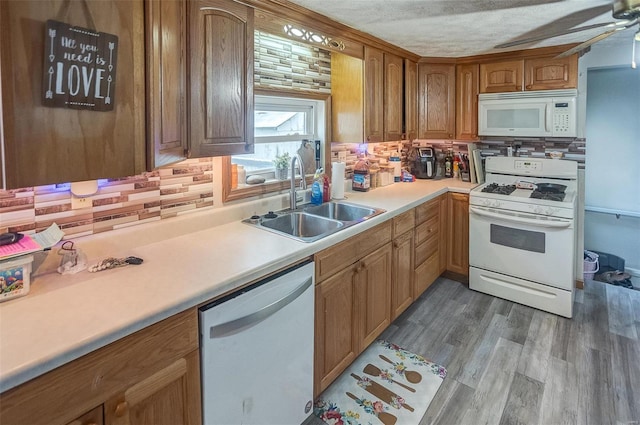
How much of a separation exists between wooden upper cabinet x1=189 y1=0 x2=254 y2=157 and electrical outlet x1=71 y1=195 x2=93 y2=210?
47cm

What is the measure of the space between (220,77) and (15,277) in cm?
107

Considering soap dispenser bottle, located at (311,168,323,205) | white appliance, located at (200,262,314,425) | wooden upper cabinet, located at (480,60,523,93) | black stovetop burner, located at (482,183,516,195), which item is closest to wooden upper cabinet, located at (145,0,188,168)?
white appliance, located at (200,262,314,425)

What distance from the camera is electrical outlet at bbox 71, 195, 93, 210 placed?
1.53 m

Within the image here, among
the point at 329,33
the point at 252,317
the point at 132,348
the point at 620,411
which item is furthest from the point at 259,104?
the point at 620,411

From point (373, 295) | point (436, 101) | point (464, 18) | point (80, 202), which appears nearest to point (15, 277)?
point (80, 202)

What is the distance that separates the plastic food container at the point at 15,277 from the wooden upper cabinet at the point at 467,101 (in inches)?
140

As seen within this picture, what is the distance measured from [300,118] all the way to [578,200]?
2.55m

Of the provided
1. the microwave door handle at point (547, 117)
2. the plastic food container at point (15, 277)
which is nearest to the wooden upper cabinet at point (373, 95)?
the microwave door handle at point (547, 117)

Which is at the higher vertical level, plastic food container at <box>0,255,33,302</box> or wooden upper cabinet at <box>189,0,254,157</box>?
wooden upper cabinet at <box>189,0,254,157</box>

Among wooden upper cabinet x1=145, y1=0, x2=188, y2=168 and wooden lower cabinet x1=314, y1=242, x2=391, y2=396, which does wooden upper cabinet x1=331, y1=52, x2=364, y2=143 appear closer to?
wooden lower cabinet x1=314, y1=242, x2=391, y2=396

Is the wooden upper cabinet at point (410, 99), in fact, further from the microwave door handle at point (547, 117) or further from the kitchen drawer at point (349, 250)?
the kitchen drawer at point (349, 250)

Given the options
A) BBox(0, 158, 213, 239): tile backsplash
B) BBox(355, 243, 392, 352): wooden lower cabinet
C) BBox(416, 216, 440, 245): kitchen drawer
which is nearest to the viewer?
BBox(0, 158, 213, 239): tile backsplash

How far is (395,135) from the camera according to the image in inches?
132

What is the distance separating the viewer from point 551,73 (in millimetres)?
3172
